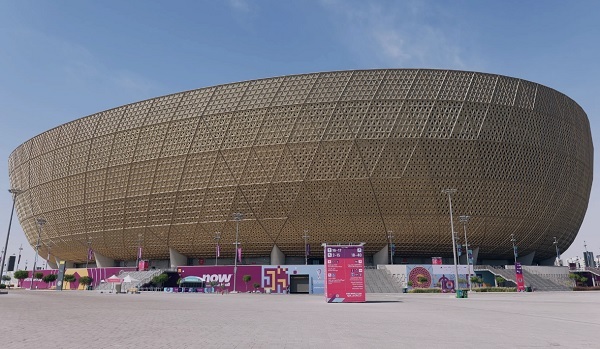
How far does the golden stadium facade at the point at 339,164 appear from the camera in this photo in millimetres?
48406

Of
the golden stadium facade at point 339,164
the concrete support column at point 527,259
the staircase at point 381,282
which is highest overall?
the golden stadium facade at point 339,164

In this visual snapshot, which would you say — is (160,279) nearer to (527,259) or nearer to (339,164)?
(339,164)

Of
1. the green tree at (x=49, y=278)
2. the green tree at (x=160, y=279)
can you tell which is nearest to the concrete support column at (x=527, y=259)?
the green tree at (x=160, y=279)

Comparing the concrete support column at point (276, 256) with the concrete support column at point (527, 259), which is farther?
the concrete support column at point (527, 259)

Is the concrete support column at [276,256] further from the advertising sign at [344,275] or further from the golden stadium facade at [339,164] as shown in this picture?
the advertising sign at [344,275]

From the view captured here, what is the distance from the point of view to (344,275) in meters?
23.7

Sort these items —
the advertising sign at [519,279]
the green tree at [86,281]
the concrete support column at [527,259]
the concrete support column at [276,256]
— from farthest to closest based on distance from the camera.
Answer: the concrete support column at [527,259] → the green tree at [86,281] → the concrete support column at [276,256] → the advertising sign at [519,279]

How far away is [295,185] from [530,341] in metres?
42.0

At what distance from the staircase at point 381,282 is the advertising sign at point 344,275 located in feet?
74.0

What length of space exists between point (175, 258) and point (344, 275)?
135 ft

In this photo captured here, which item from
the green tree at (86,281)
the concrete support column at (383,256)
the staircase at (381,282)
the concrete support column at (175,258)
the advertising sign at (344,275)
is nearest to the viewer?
the advertising sign at (344,275)

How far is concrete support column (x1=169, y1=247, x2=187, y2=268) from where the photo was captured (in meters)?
58.1

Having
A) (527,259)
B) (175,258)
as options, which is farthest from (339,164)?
(527,259)

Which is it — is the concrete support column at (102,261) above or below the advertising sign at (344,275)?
above
